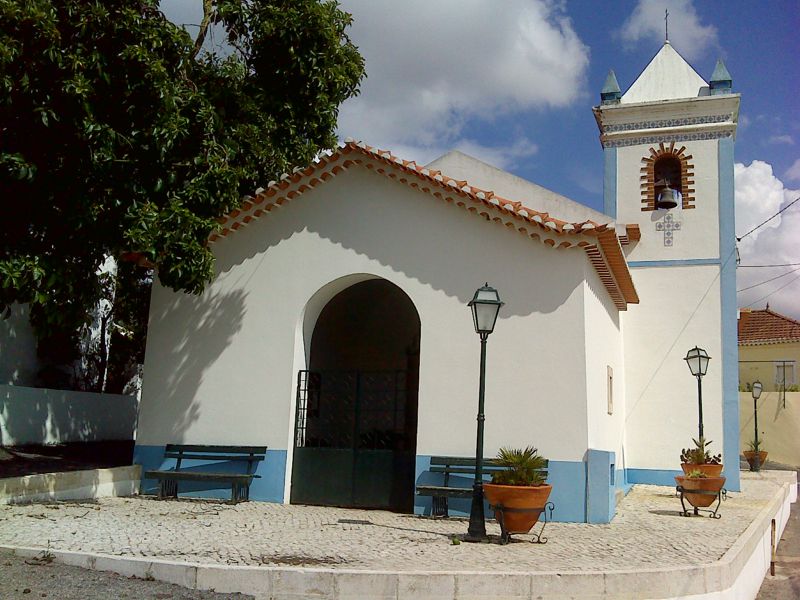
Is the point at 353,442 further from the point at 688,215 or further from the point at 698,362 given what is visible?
the point at 688,215

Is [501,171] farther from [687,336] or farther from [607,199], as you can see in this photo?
[687,336]

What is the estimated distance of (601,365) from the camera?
504 inches

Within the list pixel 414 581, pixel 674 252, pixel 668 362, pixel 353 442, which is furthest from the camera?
pixel 674 252

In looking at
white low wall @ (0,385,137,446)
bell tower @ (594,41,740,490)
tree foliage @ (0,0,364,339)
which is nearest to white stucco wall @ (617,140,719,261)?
bell tower @ (594,41,740,490)

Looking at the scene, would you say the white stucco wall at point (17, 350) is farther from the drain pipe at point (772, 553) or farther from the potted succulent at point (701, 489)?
the drain pipe at point (772, 553)

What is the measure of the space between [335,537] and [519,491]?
228cm

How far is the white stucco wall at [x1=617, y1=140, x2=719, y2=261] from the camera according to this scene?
717 inches

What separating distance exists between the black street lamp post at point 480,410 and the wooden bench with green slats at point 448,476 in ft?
4.31

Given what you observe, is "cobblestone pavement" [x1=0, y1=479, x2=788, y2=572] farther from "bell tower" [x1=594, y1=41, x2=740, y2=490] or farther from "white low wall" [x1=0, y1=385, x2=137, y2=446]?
"white low wall" [x1=0, y1=385, x2=137, y2=446]

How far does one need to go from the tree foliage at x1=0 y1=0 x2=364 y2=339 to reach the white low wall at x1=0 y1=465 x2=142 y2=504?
2.19 m

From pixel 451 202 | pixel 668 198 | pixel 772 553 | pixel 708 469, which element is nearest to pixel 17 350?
pixel 451 202

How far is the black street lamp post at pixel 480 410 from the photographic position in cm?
923

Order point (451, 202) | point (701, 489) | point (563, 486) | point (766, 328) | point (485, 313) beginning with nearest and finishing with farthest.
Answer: point (485, 313)
point (563, 486)
point (451, 202)
point (701, 489)
point (766, 328)

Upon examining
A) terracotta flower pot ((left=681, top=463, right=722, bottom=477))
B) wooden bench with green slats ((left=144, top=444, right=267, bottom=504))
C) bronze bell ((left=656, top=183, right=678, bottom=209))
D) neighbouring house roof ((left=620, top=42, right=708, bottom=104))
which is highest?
neighbouring house roof ((left=620, top=42, right=708, bottom=104))
